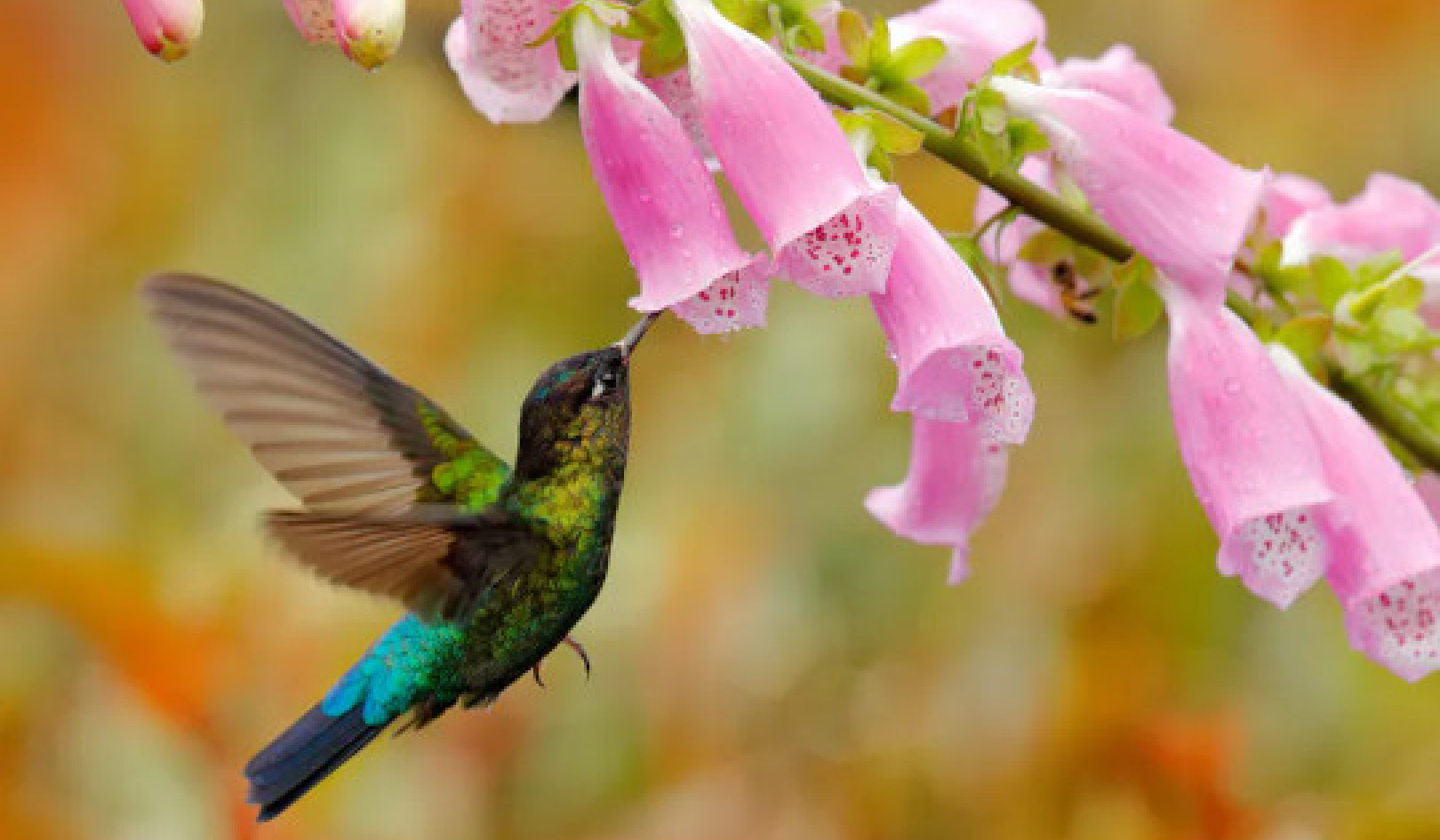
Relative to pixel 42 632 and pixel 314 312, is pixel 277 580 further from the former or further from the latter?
pixel 314 312

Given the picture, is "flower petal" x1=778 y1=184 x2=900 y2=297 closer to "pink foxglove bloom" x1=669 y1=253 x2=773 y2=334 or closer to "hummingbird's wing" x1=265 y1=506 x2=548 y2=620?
"pink foxglove bloom" x1=669 y1=253 x2=773 y2=334

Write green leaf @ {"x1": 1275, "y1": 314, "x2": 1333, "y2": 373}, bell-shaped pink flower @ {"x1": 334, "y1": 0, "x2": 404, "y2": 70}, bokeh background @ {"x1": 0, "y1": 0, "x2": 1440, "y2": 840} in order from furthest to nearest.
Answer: bokeh background @ {"x1": 0, "y1": 0, "x2": 1440, "y2": 840}, green leaf @ {"x1": 1275, "y1": 314, "x2": 1333, "y2": 373}, bell-shaped pink flower @ {"x1": 334, "y1": 0, "x2": 404, "y2": 70}

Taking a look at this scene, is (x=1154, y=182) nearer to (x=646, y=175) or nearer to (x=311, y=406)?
(x=646, y=175)

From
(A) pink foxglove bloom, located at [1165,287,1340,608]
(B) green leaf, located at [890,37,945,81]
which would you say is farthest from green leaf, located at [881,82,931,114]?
(A) pink foxglove bloom, located at [1165,287,1340,608]

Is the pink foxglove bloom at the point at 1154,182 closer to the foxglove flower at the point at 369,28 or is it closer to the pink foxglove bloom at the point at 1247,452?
the pink foxglove bloom at the point at 1247,452

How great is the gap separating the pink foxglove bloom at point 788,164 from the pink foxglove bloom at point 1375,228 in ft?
0.73

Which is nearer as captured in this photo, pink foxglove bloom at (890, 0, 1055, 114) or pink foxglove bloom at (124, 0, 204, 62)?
pink foxglove bloom at (124, 0, 204, 62)

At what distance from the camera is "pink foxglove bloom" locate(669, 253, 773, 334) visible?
568 millimetres

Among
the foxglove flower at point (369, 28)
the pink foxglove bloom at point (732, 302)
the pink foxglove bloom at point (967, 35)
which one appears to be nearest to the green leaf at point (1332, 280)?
the pink foxglove bloom at point (967, 35)

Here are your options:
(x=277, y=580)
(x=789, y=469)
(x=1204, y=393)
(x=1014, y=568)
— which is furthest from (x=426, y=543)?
(x=789, y=469)

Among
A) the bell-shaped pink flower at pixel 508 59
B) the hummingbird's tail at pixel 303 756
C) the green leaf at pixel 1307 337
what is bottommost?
Answer: the green leaf at pixel 1307 337

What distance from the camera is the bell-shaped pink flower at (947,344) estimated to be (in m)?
0.56

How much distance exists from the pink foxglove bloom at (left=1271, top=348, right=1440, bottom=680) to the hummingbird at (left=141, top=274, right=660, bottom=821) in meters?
0.25

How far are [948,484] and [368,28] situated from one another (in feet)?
0.96
